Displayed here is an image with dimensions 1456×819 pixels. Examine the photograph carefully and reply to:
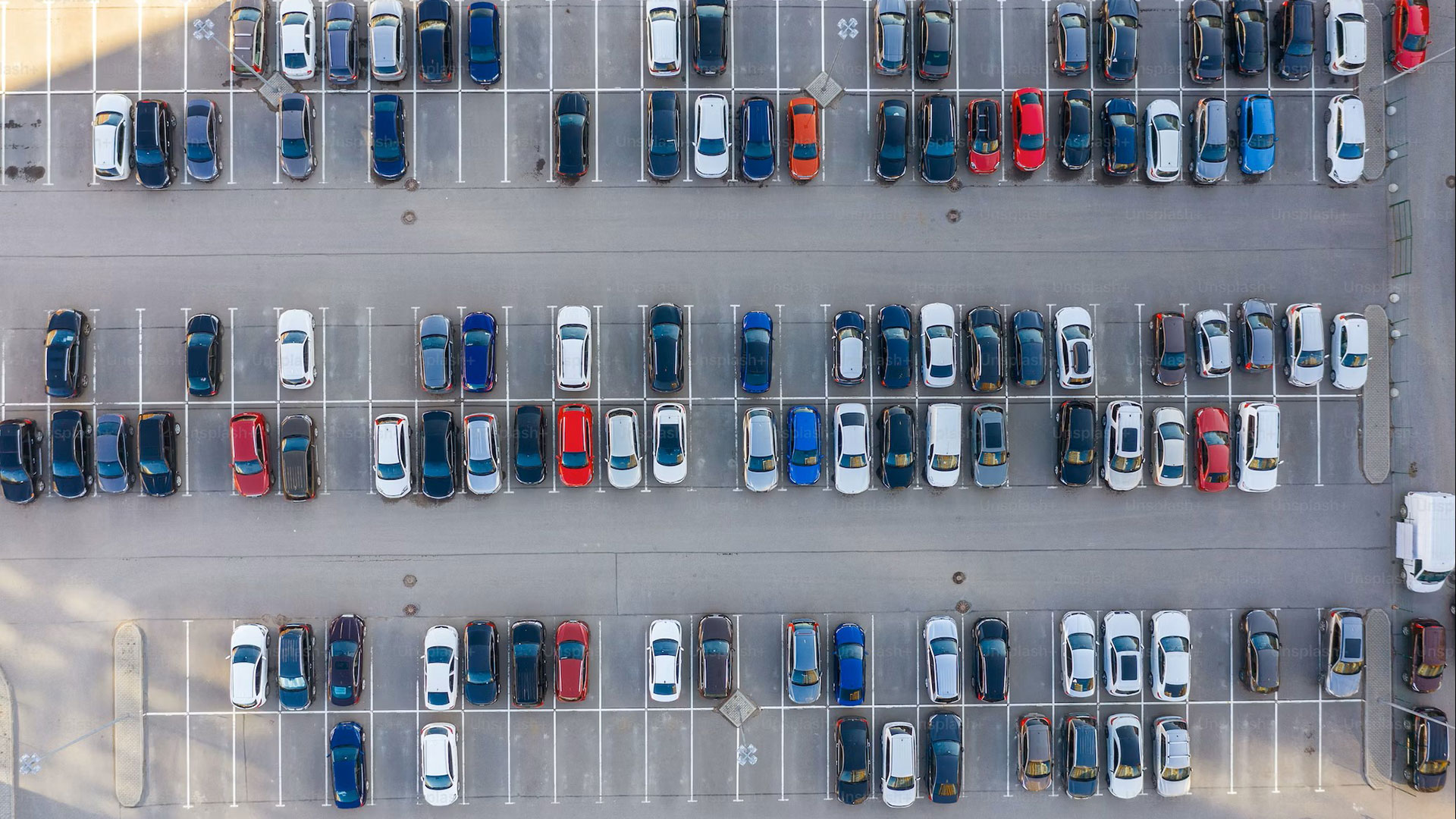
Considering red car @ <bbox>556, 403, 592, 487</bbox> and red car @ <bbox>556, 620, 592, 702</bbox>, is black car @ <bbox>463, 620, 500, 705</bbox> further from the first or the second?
red car @ <bbox>556, 403, 592, 487</bbox>

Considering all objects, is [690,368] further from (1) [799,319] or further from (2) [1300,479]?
(2) [1300,479]

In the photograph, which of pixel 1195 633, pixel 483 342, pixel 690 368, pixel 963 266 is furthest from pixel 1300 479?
pixel 483 342

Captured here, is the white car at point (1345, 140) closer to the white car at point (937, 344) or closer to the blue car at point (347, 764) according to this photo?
the white car at point (937, 344)

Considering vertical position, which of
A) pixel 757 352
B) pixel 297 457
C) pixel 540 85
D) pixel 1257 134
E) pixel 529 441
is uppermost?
pixel 540 85

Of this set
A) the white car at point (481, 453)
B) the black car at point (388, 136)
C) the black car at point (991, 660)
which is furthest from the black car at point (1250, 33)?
the black car at point (388, 136)

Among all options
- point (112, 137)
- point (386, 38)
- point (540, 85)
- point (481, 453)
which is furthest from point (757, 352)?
point (112, 137)

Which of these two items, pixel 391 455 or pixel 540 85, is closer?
pixel 391 455

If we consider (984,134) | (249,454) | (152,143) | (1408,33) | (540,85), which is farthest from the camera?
(540,85)

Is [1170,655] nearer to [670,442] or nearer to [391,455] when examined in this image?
[670,442]
